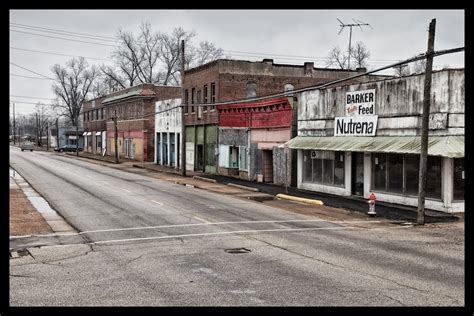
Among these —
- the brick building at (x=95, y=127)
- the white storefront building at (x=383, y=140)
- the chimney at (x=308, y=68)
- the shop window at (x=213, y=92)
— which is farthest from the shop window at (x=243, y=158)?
the brick building at (x=95, y=127)

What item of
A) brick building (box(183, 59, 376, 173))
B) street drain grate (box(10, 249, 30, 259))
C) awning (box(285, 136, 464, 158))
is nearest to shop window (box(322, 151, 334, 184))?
awning (box(285, 136, 464, 158))

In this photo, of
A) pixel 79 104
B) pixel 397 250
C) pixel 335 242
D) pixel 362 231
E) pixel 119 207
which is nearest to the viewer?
pixel 397 250

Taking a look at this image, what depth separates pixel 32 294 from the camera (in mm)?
9836

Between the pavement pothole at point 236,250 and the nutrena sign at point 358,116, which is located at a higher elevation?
the nutrena sign at point 358,116

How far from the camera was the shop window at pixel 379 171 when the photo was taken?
25817 mm

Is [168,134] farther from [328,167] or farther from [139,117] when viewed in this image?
[328,167]

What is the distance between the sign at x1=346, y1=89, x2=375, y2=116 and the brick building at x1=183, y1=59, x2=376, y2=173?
14791 mm

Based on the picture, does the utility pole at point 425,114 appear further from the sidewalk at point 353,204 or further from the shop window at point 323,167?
the shop window at point 323,167

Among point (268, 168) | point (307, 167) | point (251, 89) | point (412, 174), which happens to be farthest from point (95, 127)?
point (412, 174)

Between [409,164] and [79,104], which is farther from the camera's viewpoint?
[79,104]
